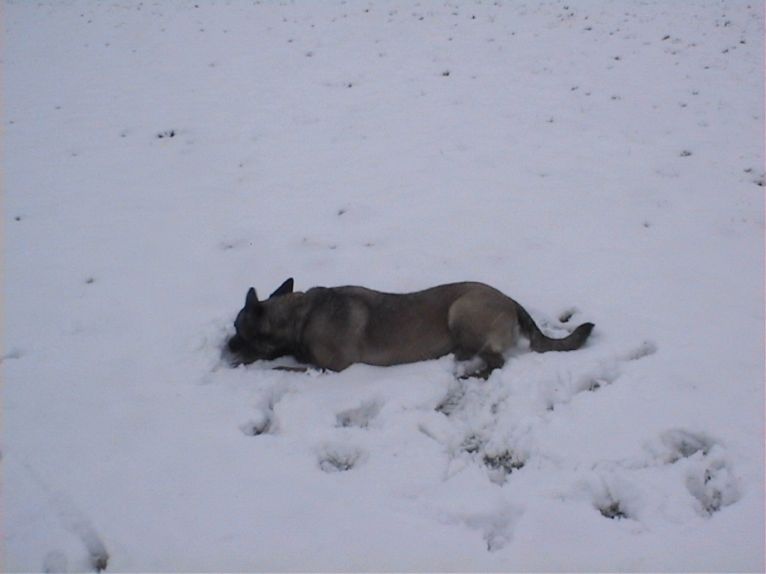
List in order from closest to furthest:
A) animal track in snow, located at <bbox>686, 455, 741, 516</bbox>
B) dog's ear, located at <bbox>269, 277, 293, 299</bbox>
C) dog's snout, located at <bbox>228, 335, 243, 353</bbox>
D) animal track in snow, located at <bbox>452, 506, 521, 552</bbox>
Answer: animal track in snow, located at <bbox>452, 506, 521, 552</bbox>, animal track in snow, located at <bbox>686, 455, 741, 516</bbox>, dog's snout, located at <bbox>228, 335, 243, 353</bbox>, dog's ear, located at <bbox>269, 277, 293, 299</bbox>

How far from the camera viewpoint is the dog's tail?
4230mm

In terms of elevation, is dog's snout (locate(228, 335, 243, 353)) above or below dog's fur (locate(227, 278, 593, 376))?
below

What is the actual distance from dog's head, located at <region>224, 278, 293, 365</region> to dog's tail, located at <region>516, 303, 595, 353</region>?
6.09 ft

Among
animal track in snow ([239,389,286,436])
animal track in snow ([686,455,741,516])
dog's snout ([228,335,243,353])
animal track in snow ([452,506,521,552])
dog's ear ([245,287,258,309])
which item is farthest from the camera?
dog's snout ([228,335,243,353])

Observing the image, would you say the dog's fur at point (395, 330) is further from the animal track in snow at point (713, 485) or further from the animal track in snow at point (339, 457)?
the animal track in snow at point (713, 485)

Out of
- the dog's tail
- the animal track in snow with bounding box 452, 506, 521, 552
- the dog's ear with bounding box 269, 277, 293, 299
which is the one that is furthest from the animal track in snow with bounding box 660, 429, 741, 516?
the dog's ear with bounding box 269, 277, 293, 299

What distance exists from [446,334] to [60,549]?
2.79 m

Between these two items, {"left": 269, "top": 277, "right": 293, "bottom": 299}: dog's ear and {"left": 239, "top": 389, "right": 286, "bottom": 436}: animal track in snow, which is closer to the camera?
{"left": 239, "top": 389, "right": 286, "bottom": 436}: animal track in snow

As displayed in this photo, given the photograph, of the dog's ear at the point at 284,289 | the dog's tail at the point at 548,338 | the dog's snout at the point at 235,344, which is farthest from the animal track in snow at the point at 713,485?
the dog's snout at the point at 235,344

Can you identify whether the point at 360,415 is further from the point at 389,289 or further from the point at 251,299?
the point at 389,289

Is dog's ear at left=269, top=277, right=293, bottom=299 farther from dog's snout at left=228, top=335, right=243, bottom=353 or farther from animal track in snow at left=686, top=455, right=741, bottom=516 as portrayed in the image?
animal track in snow at left=686, top=455, right=741, bottom=516

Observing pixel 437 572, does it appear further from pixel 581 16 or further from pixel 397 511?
pixel 581 16

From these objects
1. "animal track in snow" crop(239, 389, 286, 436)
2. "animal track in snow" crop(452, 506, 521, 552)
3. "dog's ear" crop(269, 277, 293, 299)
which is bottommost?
"animal track in snow" crop(239, 389, 286, 436)

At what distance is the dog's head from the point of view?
424cm
